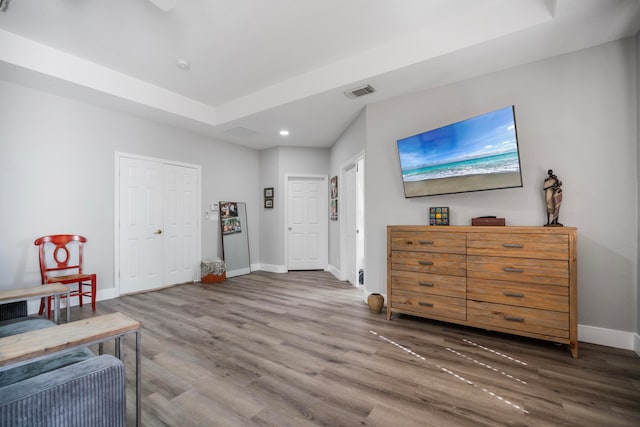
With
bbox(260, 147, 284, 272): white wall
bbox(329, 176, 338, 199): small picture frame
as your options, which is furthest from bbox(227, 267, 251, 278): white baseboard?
bbox(329, 176, 338, 199): small picture frame

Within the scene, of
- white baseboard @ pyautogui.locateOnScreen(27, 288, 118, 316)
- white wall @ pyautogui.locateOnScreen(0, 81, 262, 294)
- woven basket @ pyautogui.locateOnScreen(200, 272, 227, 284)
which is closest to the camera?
white wall @ pyautogui.locateOnScreen(0, 81, 262, 294)

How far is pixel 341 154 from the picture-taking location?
5348 mm

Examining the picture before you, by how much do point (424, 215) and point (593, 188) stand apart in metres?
1.49

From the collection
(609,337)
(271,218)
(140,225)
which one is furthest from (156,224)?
(609,337)

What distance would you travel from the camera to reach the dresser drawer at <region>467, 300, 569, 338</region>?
2.34 meters

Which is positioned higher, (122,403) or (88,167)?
(88,167)

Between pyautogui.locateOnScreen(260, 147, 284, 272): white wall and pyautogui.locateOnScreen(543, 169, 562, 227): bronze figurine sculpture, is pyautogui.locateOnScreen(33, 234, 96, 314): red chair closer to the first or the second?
pyautogui.locateOnScreen(260, 147, 284, 272): white wall

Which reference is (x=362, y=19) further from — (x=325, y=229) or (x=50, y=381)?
(x=325, y=229)

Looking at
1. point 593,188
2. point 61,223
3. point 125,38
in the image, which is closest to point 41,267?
point 61,223

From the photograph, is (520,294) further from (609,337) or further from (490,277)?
(609,337)

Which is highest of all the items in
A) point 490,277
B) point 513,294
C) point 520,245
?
point 520,245

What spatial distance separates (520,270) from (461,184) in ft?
3.18

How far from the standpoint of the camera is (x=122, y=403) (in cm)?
132

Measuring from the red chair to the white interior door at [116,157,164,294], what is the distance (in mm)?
528
